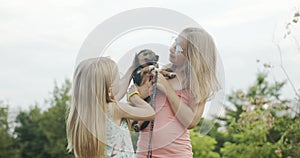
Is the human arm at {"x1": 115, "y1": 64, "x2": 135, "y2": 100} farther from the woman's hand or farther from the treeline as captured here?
the treeline

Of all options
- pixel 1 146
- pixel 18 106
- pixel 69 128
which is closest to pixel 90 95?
pixel 69 128

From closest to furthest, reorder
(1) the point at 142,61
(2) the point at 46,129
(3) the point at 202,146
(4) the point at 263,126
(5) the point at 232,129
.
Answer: (1) the point at 142,61 < (4) the point at 263,126 < (5) the point at 232,129 < (3) the point at 202,146 < (2) the point at 46,129

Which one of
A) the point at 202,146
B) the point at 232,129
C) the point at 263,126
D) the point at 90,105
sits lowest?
the point at 202,146

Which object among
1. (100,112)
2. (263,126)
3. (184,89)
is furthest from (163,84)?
(263,126)

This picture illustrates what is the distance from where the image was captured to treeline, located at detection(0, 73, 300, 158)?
5.87 m

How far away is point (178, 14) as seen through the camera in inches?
79.0

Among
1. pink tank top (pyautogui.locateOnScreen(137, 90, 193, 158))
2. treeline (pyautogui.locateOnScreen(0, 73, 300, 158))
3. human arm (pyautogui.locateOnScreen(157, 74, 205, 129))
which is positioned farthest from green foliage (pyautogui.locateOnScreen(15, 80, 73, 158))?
human arm (pyautogui.locateOnScreen(157, 74, 205, 129))

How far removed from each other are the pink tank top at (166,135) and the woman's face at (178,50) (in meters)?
0.13

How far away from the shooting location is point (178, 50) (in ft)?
7.06

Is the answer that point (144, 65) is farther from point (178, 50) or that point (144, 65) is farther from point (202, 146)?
point (202, 146)

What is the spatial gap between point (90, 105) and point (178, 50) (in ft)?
1.20

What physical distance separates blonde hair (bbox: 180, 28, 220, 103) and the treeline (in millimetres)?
3376

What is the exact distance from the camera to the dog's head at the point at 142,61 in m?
2.08

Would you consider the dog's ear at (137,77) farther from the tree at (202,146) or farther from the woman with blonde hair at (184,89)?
the tree at (202,146)
